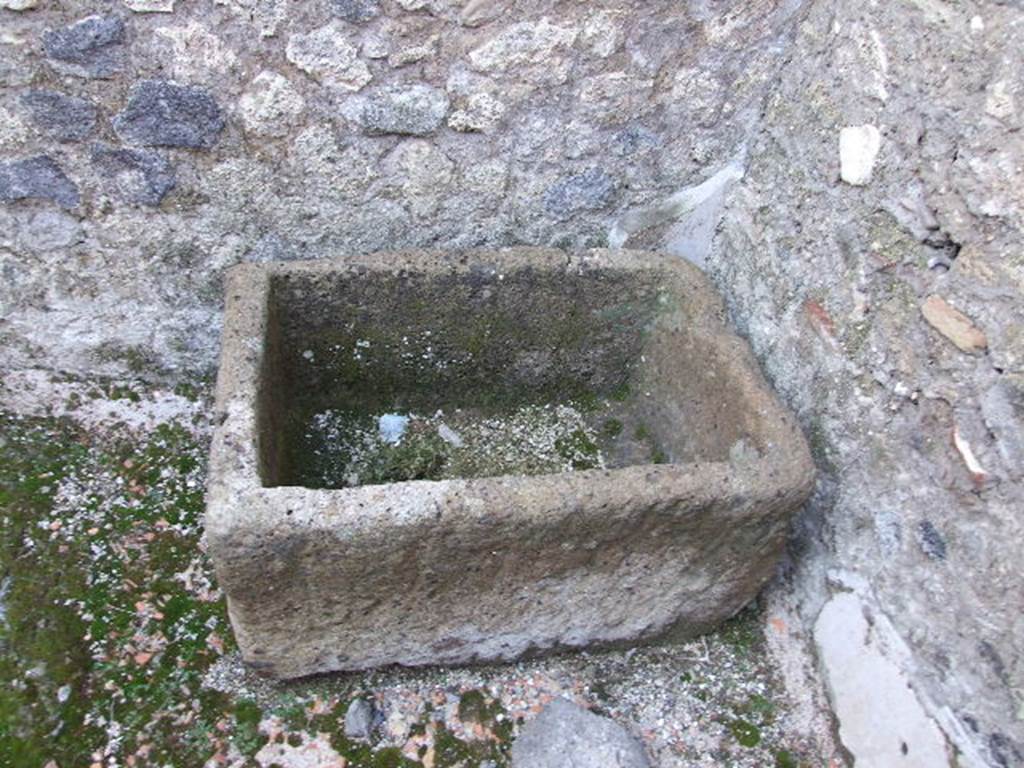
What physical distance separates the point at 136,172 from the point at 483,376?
984mm

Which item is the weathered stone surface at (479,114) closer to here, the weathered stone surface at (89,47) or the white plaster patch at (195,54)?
the white plaster patch at (195,54)

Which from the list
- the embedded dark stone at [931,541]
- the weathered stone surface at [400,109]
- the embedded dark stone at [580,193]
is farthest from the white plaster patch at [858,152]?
the weathered stone surface at [400,109]

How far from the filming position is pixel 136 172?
2.01 m

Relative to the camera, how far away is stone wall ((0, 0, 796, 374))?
187cm

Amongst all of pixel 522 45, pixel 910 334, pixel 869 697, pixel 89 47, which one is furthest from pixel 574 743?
pixel 89 47

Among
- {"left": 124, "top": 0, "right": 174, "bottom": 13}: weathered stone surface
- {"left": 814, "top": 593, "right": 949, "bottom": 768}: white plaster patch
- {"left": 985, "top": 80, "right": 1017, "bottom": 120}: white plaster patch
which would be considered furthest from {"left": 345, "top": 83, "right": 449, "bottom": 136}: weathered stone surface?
{"left": 814, "top": 593, "right": 949, "bottom": 768}: white plaster patch

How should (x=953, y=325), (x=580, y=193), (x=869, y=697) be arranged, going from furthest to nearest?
(x=580, y=193)
(x=869, y=697)
(x=953, y=325)

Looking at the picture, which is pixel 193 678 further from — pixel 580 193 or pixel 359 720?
pixel 580 193

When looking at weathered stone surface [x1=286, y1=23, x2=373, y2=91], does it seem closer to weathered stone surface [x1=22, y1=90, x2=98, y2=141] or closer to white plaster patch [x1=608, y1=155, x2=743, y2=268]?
weathered stone surface [x1=22, y1=90, x2=98, y2=141]

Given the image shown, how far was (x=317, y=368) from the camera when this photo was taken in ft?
7.45

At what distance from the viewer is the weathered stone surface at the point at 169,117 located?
74.9 inches

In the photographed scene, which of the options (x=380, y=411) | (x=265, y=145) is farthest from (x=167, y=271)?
(x=380, y=411)

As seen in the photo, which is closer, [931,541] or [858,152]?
[931,541]

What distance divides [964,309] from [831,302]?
0.38 metres
